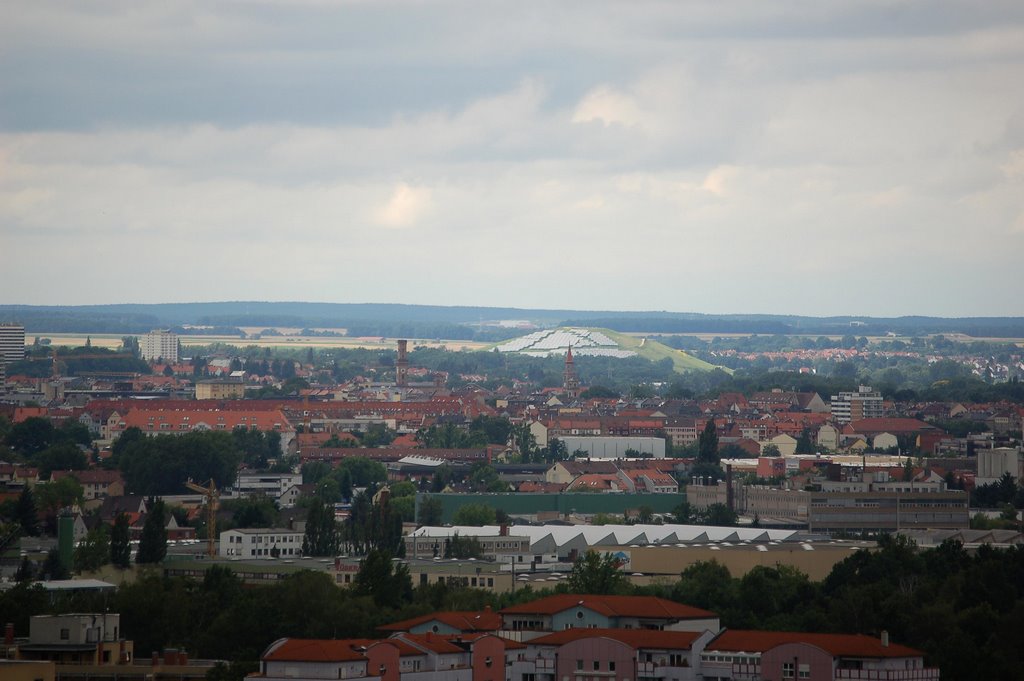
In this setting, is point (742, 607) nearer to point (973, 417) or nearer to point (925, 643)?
point (925, 643)

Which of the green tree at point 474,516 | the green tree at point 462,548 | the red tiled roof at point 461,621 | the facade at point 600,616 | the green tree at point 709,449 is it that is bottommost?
the green tree at point 474,516

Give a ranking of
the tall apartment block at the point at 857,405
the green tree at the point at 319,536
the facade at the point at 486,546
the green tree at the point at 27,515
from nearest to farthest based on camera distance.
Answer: the green tree at the point at 319,536
the facade at the point at 486,546
the green tree at the point at 27,515
the tall apartment block at the point at 857,405

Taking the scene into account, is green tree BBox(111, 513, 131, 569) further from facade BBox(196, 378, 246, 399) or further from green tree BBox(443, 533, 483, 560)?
facade BBox(196, 378, 246, 399)

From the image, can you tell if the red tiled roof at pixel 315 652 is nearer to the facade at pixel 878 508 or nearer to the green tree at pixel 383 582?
the green tree at pixel 383 582

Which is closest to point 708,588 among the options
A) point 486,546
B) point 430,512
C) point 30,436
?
point 486,546

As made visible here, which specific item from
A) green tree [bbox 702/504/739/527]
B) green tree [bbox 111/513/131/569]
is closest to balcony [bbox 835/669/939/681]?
green tree [bbox 111/513/131/569]

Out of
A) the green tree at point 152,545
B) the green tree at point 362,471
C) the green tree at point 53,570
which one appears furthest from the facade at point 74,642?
the green tree at point 362,471

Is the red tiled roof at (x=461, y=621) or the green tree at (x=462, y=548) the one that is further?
the green tree at (x=462, y=548)
